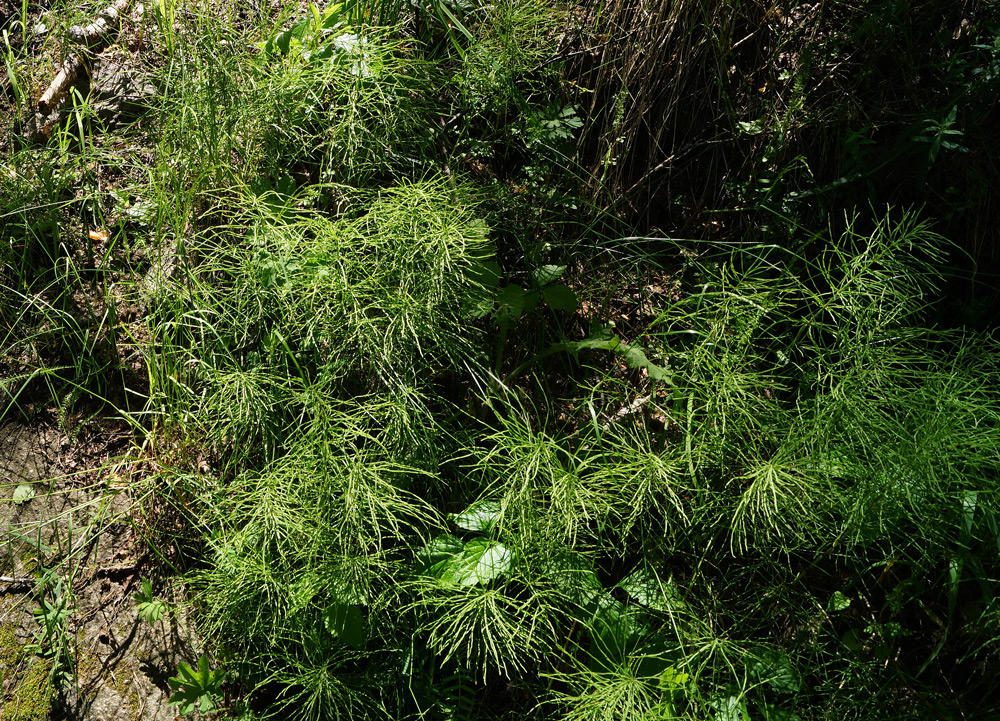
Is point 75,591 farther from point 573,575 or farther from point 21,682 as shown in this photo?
point 573,575

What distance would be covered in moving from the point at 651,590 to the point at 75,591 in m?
1.61

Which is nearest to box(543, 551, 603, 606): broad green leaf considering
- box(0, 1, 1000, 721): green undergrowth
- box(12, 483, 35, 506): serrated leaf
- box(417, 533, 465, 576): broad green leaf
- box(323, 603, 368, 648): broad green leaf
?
box(0, 1, 1000, 721): green undergrowth

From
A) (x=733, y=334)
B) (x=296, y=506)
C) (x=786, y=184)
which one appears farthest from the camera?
(x=786, y=184)

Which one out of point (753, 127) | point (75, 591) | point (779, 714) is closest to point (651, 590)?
point (779, 714)

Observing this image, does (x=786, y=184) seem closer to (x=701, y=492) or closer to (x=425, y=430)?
(x=701, y=492)

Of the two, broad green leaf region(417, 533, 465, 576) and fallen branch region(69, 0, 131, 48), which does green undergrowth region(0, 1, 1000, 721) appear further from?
fallen branch region(69, 0, 131, 48)

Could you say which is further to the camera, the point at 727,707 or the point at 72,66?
the point at 72,66

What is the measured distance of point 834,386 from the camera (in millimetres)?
1895

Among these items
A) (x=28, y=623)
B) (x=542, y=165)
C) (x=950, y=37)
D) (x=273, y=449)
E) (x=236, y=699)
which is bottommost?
(x=236, y=699)

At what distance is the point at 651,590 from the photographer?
190 cm

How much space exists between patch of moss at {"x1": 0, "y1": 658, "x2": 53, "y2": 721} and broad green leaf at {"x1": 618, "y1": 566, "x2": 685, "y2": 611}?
5.14 ft

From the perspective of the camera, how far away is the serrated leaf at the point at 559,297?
218cm

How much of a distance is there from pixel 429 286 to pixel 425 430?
1.24 ft

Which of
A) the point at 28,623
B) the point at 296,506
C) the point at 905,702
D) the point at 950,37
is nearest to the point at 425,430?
the point at 296,506
